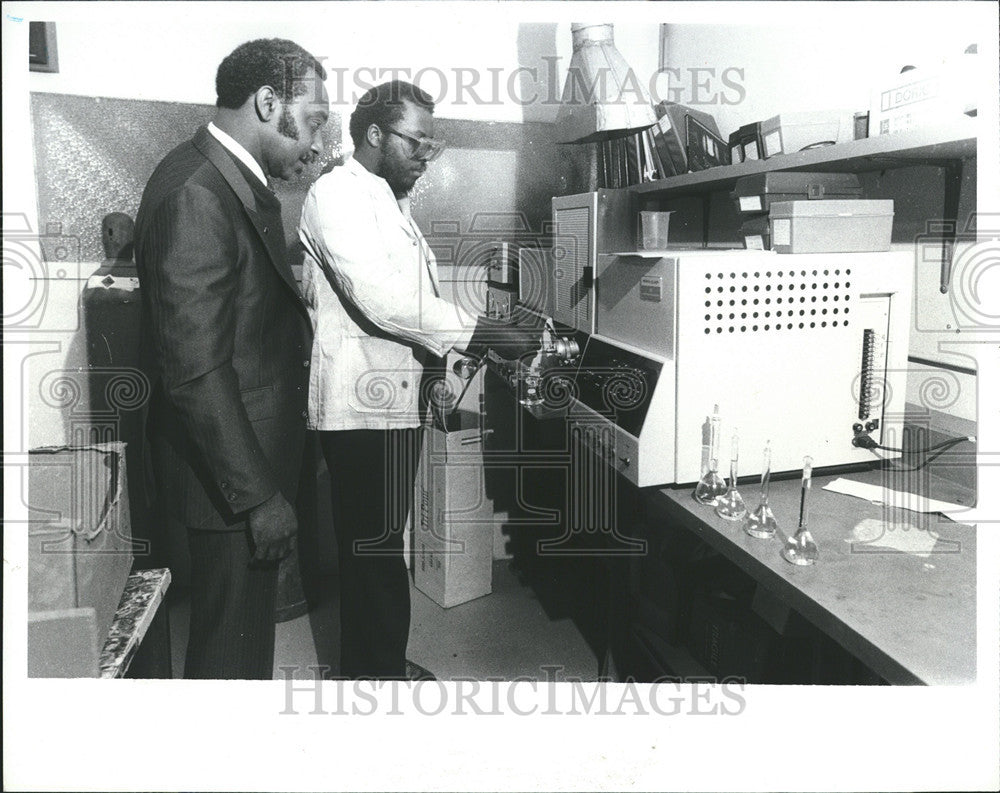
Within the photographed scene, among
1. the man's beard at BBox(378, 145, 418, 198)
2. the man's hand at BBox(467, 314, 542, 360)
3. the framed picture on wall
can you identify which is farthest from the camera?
the man's hand at BBox(467, 314, 542, 360)

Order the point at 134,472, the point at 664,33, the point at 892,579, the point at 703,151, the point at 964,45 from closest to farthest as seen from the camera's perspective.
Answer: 1. the point at 892,579
2. the point at 964,45
3. the point at 703,151
4. the point at 134,472
5. the point at 664,33

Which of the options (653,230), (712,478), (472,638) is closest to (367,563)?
(472,638)

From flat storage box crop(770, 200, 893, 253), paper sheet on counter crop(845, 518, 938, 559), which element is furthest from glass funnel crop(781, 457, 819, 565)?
flat storage box crop(770, 200, 893, 253)

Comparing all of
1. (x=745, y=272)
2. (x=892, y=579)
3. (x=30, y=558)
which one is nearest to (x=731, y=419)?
(x=745, y=272)

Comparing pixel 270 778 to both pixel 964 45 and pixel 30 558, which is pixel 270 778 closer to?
pixel 30 558

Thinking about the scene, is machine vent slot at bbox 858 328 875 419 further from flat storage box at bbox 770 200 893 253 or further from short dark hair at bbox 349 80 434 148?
short dark hair at bbox 349 80 434 148

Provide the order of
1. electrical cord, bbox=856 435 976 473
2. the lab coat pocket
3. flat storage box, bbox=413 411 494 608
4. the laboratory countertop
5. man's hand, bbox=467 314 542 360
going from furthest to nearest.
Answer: flat storage box, bbox=413 411 494 608 < man's hand, bbox=467 314 542 360 < the lab coat pocket < electrical cord, bbox=856 435 976 473 < the laboratory countertop

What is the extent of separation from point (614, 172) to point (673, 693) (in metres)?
1.77

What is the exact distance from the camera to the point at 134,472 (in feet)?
7.68

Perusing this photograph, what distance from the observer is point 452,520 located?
2.60 metres

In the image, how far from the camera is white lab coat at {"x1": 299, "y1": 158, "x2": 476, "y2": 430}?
1.85 m

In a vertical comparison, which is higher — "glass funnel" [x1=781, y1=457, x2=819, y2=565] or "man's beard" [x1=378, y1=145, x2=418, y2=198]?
"man's beard" [x1=378, y1=145, x2=418, y2=198]

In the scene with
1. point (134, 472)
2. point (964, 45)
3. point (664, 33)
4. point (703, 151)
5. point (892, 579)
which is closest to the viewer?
point (892, 579)

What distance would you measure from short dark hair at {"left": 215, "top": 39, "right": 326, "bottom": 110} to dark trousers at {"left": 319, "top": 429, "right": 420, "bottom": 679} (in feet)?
2.81
